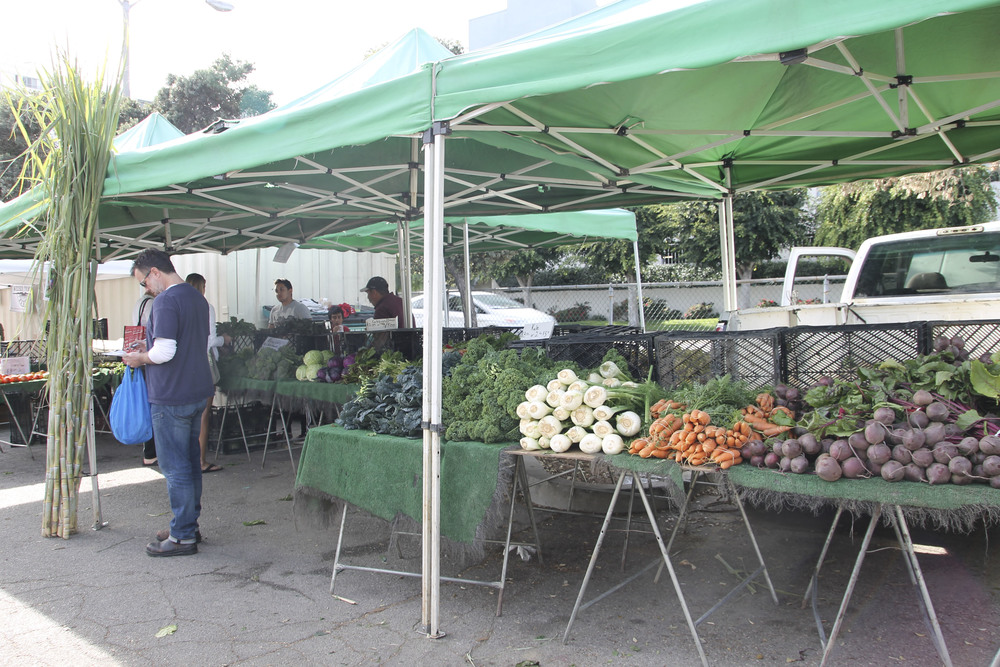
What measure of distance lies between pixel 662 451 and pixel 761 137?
3.22 metres

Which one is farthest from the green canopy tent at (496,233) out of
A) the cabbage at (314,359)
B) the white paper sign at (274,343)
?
the cabbage at (314,359)

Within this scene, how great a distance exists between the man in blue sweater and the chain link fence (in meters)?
13.6

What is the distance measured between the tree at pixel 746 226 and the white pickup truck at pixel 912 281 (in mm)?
13046

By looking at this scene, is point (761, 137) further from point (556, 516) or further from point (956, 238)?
point (556, 516)

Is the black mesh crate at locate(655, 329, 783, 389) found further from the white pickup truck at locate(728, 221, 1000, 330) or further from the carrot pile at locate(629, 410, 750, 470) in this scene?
the white pickup truck at locate(728, 221, 1000, 330)

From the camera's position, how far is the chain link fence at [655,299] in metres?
19.1

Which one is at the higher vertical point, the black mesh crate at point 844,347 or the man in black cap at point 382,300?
the man in black cap at point 382,300

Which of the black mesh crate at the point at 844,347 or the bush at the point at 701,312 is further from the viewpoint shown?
the bush at the point at 701,312

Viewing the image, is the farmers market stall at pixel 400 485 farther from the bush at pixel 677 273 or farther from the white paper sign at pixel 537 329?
the bush at pixel 677 273

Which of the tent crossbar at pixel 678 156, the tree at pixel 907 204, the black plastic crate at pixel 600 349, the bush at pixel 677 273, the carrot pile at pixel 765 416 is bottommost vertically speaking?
the carrot pile at pixel 765 416

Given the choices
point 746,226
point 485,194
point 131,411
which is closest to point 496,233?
point 485,194

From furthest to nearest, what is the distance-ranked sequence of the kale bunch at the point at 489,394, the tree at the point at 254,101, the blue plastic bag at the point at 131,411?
the tree at the point at 254,101 → the blue plastic bag at the point at 131,411 → the kale bunch at the point at 489,394

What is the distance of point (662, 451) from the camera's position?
3215 millimetres

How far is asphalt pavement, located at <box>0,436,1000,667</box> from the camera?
3279mm
